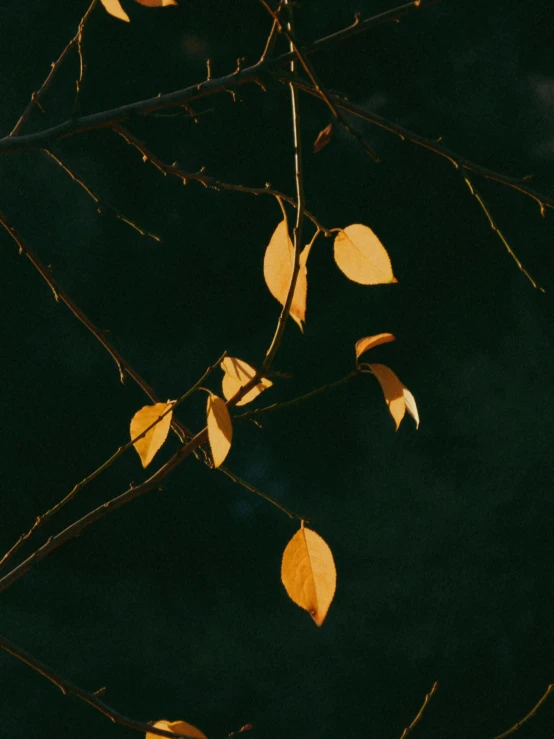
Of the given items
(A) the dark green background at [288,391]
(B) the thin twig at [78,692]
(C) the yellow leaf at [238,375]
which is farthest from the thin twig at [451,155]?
(A) the dark green background at [288,391]

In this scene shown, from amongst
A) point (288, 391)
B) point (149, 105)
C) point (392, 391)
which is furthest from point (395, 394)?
point (288, 391)

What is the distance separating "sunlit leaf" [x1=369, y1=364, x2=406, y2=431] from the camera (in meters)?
0.35

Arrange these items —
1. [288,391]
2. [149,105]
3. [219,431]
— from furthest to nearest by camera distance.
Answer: [288,391]
[149,105]
[219,431]

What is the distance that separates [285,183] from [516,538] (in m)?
0.93

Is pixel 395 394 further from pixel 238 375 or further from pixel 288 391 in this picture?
pixel 288 391

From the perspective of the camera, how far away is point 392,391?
0.35m

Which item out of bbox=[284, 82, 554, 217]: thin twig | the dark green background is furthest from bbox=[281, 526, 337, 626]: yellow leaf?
the dark green background

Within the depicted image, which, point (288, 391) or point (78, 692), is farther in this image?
point (288, 391)

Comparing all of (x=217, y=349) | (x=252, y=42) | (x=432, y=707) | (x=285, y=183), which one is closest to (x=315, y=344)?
(x=217, y=349)

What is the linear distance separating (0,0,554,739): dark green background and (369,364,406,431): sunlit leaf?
1.36 m

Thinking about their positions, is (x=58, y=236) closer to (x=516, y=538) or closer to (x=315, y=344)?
(x=315, y=344)

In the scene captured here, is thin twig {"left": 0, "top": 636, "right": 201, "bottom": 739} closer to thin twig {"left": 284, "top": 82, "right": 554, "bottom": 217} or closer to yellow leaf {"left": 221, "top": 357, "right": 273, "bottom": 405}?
yellow leaf {"left": 221, "top": 357, "right": 273, "bottom": 405}

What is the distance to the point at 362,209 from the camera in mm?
1781

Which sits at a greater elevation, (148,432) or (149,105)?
(149,105)
